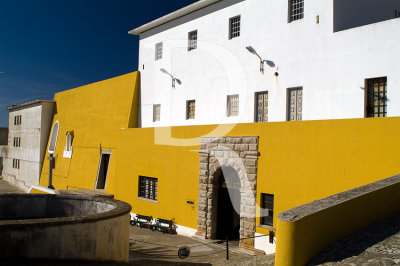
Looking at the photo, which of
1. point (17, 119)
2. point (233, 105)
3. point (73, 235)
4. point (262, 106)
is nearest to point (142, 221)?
point (233, 105)

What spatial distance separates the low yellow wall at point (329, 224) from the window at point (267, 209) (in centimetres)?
467

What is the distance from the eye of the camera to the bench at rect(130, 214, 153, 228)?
15633 millimetres

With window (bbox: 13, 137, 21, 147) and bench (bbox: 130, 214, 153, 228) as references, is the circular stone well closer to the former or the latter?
bench (bbox: 130, 214, 153, 228)

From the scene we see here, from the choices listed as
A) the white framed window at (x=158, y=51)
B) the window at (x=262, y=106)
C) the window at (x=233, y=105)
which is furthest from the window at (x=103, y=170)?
the window at (x=262, y=106)

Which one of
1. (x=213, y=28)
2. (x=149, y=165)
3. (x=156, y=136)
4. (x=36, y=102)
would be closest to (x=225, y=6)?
(x=213, y=28)

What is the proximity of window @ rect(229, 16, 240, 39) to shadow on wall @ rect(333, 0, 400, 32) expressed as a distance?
4.15m

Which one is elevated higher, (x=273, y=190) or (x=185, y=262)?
(x=273, y=190)

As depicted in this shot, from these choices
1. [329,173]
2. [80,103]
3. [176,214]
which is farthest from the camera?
[80,103]

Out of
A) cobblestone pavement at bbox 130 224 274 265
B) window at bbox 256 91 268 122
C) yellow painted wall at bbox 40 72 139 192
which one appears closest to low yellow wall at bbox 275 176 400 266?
cobblestone pavement at bbox 130 224 274 265

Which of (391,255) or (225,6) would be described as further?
(225,6)

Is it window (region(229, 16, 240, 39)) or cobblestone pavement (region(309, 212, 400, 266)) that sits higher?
window (region(229, 16, 240, 39))

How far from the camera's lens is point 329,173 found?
986cm

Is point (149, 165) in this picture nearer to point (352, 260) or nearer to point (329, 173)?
point (329, 173)

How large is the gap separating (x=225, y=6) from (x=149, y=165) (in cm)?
733
